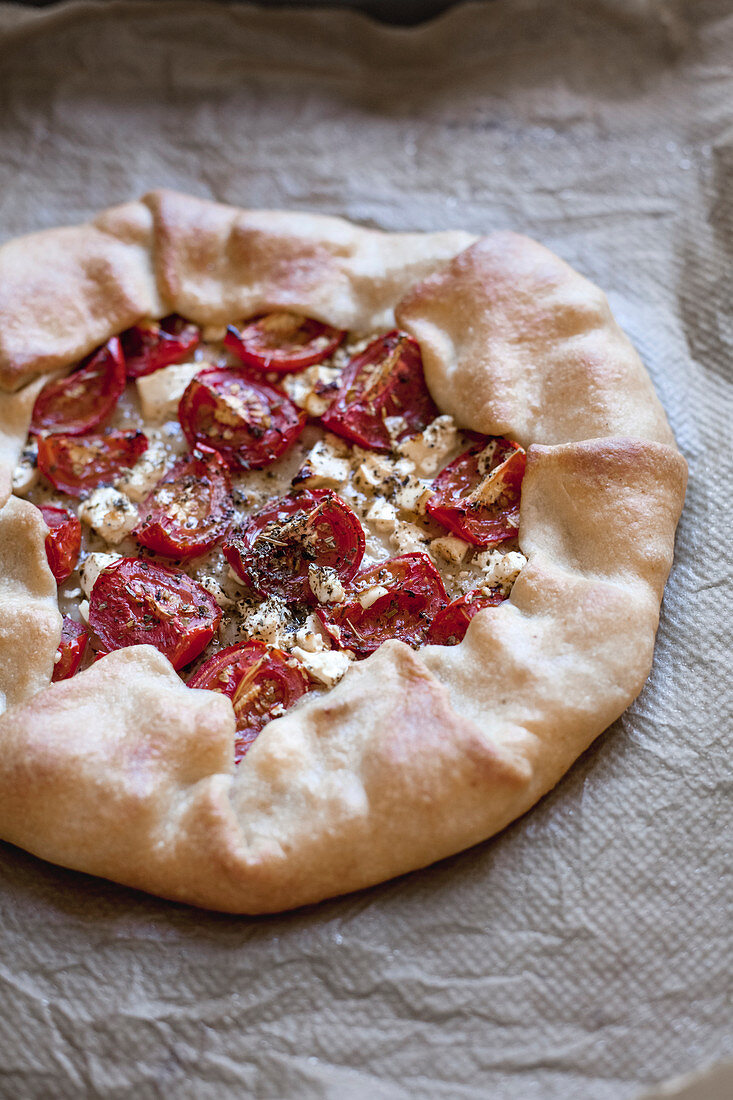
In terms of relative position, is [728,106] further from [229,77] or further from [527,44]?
[229,77]

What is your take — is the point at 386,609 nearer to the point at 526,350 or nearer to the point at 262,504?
the point at 262,504

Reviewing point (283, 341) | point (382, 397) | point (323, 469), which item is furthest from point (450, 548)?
point (283, 341)

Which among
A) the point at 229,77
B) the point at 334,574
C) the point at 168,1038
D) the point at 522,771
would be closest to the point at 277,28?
the point at 229,77

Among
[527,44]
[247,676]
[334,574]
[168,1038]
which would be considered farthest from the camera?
[527,44]

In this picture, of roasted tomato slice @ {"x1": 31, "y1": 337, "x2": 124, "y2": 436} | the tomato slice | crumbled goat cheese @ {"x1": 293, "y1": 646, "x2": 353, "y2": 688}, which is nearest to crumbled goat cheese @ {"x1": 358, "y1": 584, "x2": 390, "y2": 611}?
crumbled goat cheese @ {"x1": 293, "y1": 646, "x2": 353, "y2": 688}

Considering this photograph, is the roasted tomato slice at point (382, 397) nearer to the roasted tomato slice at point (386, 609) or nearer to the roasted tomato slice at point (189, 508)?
the roasted tomato slice at point (189, 508)

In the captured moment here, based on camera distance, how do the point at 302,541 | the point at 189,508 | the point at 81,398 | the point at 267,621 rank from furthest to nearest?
the point at 81,398, the point at 189,508, the point at 302,541, the point at 267,621
